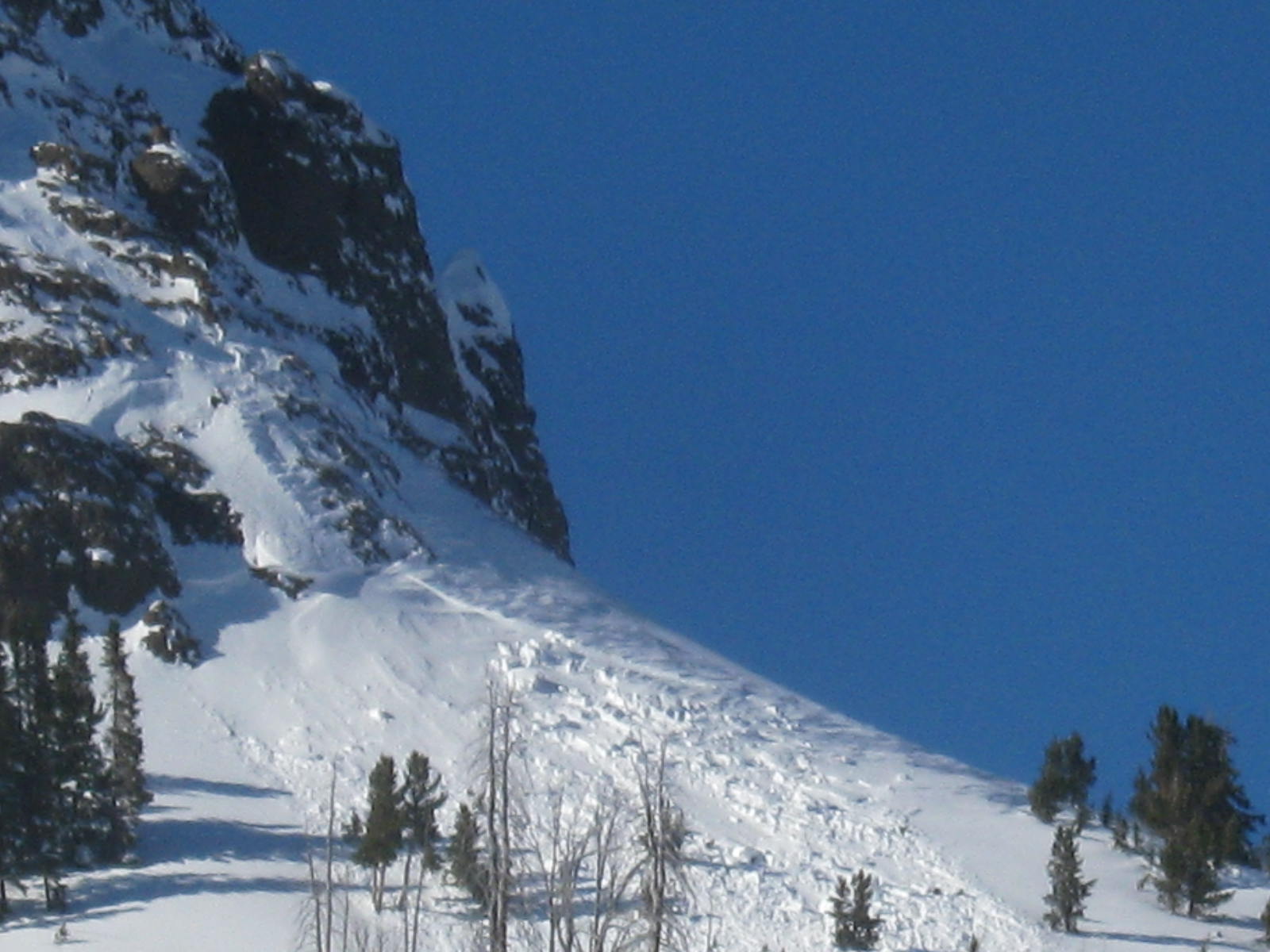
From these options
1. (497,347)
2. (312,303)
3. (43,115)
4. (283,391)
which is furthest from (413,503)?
(497,347)

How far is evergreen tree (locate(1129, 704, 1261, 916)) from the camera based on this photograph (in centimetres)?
5697

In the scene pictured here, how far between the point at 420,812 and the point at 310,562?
1188 inches

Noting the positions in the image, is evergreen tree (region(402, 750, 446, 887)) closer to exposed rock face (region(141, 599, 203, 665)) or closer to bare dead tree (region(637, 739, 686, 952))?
bare dead tree (region(637, 739, 686, 952))

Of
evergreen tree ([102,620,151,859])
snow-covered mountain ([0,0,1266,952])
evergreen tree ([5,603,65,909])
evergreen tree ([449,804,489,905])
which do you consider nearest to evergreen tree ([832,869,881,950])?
snow-covered mountain ([0,0,1266,952])

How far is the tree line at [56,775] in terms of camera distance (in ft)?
162

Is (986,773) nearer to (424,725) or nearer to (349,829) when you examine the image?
(424,725)

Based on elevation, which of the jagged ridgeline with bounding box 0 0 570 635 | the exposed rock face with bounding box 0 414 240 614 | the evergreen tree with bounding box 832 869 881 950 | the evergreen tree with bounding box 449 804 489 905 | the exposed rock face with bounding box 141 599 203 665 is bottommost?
the evergreen tree with bounding box 832 869 881 950

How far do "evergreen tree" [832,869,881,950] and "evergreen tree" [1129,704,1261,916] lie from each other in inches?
356

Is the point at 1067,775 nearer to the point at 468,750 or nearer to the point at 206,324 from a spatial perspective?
the point at 468,750

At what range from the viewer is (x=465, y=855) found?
46312mm

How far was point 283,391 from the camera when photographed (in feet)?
296

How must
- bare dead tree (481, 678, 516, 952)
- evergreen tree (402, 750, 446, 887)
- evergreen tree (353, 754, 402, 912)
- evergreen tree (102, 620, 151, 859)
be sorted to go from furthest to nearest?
evergreen tree (102, 620, 151, 859)
evergreen tree (402, 750, 446, 887)
evergreen tree (353, 754, 402, 912)
bare dead tree (481, 678, 516, 952)

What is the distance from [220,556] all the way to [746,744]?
23338 mm

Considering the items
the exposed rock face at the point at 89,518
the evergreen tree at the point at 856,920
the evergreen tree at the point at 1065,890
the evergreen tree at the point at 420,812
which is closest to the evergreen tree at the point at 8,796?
the evergreen tree at the point at 420,812
